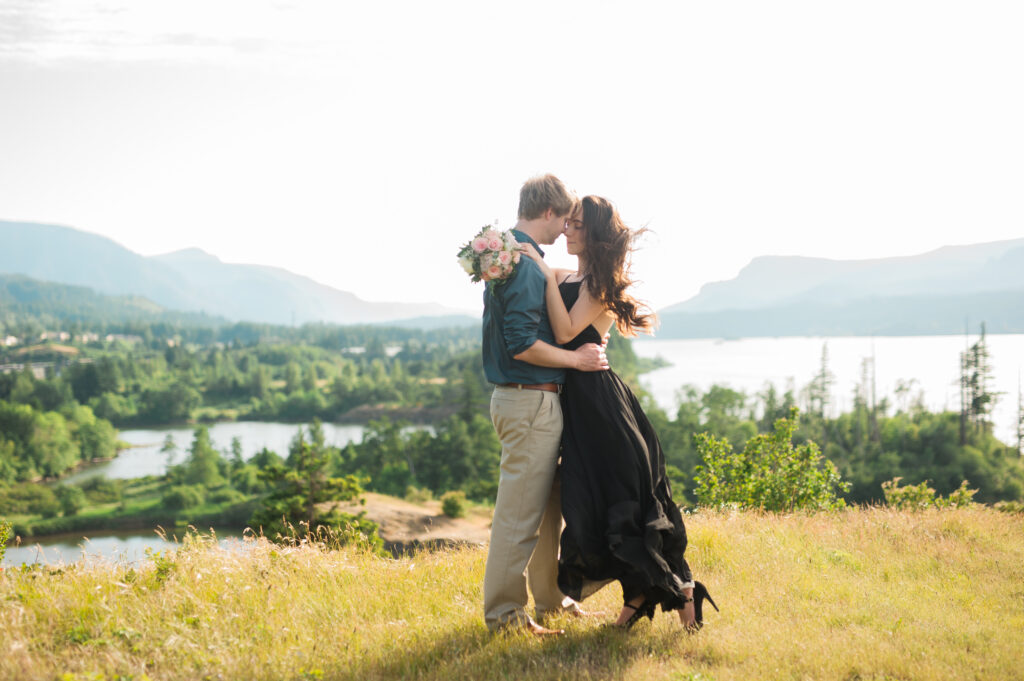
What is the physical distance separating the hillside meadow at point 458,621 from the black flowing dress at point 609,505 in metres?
0.35

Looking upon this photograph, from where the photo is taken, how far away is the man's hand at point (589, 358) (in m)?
3.89

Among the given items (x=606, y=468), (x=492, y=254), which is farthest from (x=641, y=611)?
(x=492, y=254)

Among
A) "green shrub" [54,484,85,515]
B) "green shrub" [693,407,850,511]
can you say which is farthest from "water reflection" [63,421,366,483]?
"green shrub" [693,407,850,511]

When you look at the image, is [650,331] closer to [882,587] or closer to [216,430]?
[882,587]

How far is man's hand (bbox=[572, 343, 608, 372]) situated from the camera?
3.89m

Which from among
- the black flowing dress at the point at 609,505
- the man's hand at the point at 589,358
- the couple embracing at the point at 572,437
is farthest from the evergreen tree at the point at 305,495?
the man's hand at the point at 589,358

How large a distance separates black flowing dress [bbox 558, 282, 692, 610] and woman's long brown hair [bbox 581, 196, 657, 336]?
17 cm

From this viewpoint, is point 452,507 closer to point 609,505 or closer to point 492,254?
point 609,505

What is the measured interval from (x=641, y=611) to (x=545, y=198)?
7.81 ft

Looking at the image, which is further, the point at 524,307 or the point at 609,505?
the point at 609,505

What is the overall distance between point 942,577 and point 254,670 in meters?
4.61

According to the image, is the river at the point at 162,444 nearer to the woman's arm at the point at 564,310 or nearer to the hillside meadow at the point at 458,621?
the hillside meadow at the point at 458,621

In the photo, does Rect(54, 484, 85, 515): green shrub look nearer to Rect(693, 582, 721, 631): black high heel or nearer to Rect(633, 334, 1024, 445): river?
Rect(633, 334, 1024, 445): river

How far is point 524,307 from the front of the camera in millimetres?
3750
